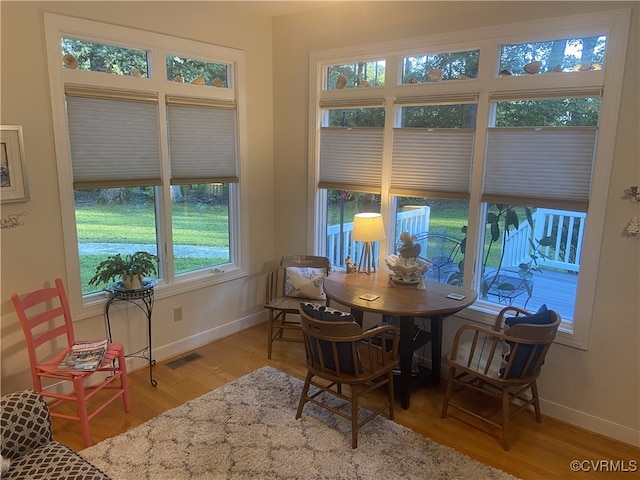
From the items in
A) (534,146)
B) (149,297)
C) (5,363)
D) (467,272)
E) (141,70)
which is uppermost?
(141,70)

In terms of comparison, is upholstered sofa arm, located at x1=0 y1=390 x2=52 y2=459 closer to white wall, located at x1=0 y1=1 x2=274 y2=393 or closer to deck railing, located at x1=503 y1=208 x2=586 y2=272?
white wall, located at x1=0 y1=1 x2=274 y2=393

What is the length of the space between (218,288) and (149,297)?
0.84 m

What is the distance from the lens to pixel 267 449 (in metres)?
2.61

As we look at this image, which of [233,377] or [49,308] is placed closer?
[49,308]

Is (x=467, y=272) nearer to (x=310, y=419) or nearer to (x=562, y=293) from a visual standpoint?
(x=562, y=293)

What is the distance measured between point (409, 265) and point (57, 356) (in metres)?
2.44

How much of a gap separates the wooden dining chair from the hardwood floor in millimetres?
118

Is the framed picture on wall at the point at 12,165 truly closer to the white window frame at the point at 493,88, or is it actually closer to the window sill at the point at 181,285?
the window sill at the point at 181,285

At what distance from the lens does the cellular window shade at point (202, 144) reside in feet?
11.8

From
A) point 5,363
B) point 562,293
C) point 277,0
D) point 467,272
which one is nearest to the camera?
point 5,363

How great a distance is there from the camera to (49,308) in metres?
2.97

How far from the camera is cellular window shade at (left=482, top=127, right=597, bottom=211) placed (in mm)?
2740

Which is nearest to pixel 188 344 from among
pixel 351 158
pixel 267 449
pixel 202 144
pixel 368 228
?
pixel 267 449

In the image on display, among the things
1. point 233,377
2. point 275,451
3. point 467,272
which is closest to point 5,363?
point 233,377
